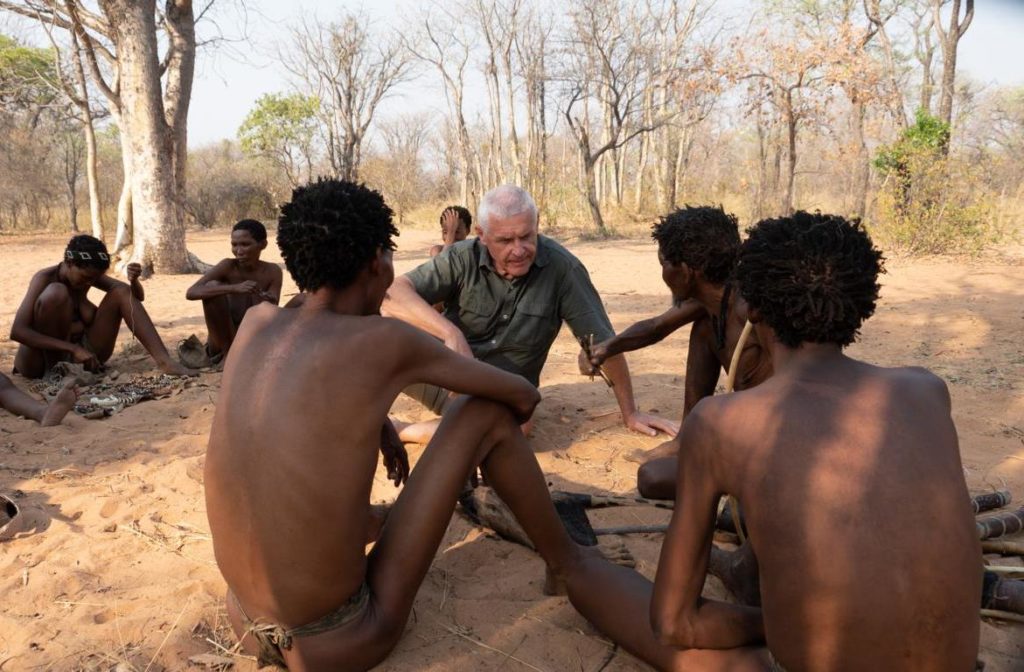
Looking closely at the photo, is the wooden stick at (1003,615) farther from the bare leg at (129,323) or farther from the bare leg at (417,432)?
the bare leg at (129,323)

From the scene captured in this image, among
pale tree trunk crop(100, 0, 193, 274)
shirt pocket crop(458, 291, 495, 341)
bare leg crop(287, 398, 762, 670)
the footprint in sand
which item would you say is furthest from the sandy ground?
pale tree trunk crop(100, 0, 193, 274)

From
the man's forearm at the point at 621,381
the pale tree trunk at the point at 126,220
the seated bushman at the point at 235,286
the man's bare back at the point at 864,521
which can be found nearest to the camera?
the man's bare back at the point at 864,521

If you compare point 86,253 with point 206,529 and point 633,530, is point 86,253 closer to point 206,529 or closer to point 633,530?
point 206,529

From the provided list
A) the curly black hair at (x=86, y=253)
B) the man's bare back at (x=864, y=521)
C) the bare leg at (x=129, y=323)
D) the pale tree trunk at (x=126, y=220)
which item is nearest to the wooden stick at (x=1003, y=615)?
the man's bare back at (x=864, y=521)

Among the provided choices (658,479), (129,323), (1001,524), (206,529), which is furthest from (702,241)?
(129,323)

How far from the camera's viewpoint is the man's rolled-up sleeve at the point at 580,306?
3848 millimetres

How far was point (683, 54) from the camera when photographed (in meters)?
21.5

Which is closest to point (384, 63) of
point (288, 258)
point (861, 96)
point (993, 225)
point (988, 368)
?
point (861, 96)

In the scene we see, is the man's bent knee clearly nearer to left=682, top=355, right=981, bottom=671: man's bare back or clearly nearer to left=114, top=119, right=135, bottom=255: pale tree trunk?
left=682, top=355, right=981, bottom=671: man's bare back

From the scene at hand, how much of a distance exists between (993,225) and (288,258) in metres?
12.8

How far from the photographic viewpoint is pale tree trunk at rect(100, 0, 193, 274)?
10102 millimetres

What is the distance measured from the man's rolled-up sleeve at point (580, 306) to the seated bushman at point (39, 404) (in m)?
2.92

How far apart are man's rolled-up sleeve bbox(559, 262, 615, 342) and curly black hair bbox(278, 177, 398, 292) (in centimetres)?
193

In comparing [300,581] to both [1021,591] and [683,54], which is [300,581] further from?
[683,54]
